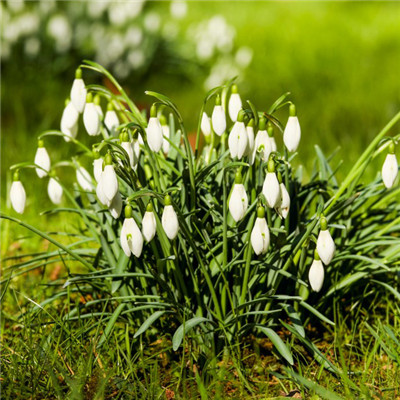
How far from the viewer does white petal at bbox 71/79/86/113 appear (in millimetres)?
2391

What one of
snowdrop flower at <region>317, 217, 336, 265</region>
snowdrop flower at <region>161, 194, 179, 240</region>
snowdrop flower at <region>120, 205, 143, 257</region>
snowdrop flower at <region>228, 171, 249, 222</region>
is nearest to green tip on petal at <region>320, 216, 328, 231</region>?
snowdrop flower at <region>317, 217, 336, 265</region>

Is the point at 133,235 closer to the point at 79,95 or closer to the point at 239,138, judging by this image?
the point at 239,138

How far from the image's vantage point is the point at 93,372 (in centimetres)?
228

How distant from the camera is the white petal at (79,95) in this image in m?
2.39

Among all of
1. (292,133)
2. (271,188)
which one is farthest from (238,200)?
(292,133)

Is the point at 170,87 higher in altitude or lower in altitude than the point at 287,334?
higher

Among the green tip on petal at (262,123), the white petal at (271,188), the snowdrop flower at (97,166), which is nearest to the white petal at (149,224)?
the snowdrop flower at (97,166)

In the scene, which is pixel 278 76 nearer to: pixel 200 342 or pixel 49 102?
pixel 49 102

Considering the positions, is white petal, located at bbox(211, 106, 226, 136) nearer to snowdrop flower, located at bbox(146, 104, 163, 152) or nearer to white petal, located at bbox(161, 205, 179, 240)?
snowdrop flower, located at bbox(146, 104, 163, 152)

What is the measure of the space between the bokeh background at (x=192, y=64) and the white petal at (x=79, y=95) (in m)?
2.60

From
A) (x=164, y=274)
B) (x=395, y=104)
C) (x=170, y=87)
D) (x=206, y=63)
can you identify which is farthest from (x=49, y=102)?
(x=164, y=274)

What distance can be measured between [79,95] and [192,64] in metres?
5.59

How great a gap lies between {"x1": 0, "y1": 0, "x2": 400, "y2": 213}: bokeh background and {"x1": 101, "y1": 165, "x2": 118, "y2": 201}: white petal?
9.92 feet

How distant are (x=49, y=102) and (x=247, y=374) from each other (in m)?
4.35
